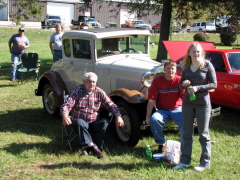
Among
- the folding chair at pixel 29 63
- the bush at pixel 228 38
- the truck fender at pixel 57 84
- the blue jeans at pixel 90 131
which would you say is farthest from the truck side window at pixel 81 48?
the bush at pixel 228 38

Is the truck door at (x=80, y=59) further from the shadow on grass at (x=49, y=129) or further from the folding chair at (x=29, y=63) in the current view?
the folding chair at (x=29, y=63)

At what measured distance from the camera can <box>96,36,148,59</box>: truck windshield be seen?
6.33 m

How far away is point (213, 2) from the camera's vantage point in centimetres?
1241

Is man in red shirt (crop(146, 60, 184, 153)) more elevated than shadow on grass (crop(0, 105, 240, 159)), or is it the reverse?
man in red shirt (crop(146, 60, 184, 153))

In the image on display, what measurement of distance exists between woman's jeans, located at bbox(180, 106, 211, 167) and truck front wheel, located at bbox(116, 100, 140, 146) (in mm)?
899

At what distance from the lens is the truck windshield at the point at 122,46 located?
633 cm

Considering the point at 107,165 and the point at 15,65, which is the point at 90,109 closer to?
the point at 107,165

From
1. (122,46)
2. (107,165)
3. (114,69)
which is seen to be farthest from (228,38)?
(107,165)

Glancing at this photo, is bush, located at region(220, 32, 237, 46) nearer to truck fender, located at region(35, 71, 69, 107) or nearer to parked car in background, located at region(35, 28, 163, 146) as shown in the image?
parked car in background, located at region(35, 28, 163, 146)

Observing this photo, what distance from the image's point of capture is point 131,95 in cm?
529

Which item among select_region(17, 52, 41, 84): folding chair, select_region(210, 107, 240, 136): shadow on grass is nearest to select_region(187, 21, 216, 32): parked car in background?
select_region(17, 52, 41, 84): folding chair

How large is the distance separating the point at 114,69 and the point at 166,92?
131 centimetres

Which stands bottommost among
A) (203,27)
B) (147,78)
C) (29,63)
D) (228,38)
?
(29,63)

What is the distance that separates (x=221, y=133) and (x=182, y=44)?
301 centimetres
